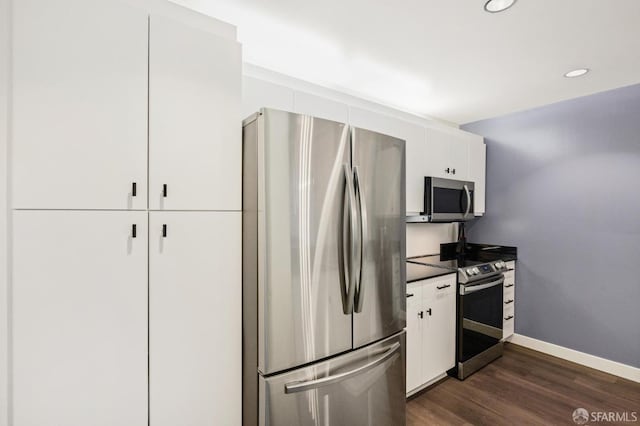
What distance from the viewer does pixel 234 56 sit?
1.45 metres

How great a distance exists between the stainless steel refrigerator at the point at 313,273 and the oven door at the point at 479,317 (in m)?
1.27

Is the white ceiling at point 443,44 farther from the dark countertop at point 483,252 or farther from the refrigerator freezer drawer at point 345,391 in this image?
the refrigerator freezer drawer at point 345,391

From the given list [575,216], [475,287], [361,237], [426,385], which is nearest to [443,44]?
[361,237]

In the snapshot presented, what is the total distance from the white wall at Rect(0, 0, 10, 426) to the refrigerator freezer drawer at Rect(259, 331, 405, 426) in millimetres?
877

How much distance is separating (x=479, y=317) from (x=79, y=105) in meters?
3.18

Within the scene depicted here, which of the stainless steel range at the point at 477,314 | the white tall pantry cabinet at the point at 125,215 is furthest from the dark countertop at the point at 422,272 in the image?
the white tall pantry cabinet at the point at 125,215

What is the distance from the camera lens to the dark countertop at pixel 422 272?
7.75 ft

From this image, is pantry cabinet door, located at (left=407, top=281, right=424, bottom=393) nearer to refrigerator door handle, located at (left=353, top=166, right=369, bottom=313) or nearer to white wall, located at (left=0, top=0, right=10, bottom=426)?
refrigerator door handle, located at (left=353, top=166, right=369, bottom=313)

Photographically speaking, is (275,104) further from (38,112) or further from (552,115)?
(552,115)

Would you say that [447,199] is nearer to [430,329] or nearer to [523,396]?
[430,329]

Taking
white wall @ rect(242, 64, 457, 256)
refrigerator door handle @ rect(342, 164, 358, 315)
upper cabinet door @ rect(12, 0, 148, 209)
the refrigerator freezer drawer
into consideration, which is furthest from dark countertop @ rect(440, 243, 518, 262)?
upper cabinet door @ rect(12, 0, 148, 209)

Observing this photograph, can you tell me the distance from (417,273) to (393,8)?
186 cm

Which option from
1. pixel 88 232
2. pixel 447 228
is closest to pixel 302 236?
pixel 88 232

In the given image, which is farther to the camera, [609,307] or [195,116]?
[609,307]
